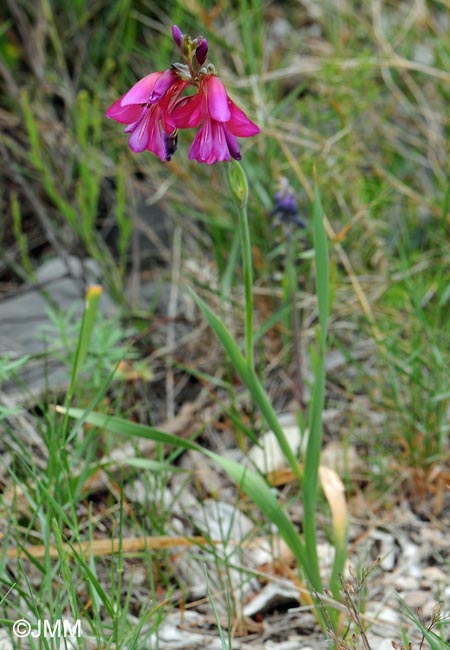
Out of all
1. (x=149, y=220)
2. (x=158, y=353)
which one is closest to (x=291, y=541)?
(x=158, y=353)

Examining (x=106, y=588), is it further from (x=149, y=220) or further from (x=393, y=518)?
(x=149, y=220)

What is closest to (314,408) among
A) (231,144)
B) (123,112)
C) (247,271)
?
(247,271)

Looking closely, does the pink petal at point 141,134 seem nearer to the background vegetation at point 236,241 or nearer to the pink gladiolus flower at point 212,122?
the pink gladiolus flower at point 212,122

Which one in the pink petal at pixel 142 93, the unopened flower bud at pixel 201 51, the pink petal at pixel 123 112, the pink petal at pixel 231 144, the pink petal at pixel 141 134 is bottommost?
the pink petal at pixel 231 144

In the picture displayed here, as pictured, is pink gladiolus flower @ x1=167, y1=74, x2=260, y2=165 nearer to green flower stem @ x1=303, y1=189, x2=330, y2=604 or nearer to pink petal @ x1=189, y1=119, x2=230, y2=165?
pink petal @ x1=189, y1=119, x2=230, y2=165

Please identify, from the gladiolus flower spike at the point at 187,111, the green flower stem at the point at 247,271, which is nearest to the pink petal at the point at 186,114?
the gladiolus flower spike at the point at 187,111

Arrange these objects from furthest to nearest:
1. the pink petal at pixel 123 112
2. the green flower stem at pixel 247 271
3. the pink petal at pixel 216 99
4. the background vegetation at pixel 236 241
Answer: the background vegetation at pixel 236 241 → the green flower stem at pixel 247 271 → the pink petal at pixel 123 112 → the pink petal at pixel 216 99
